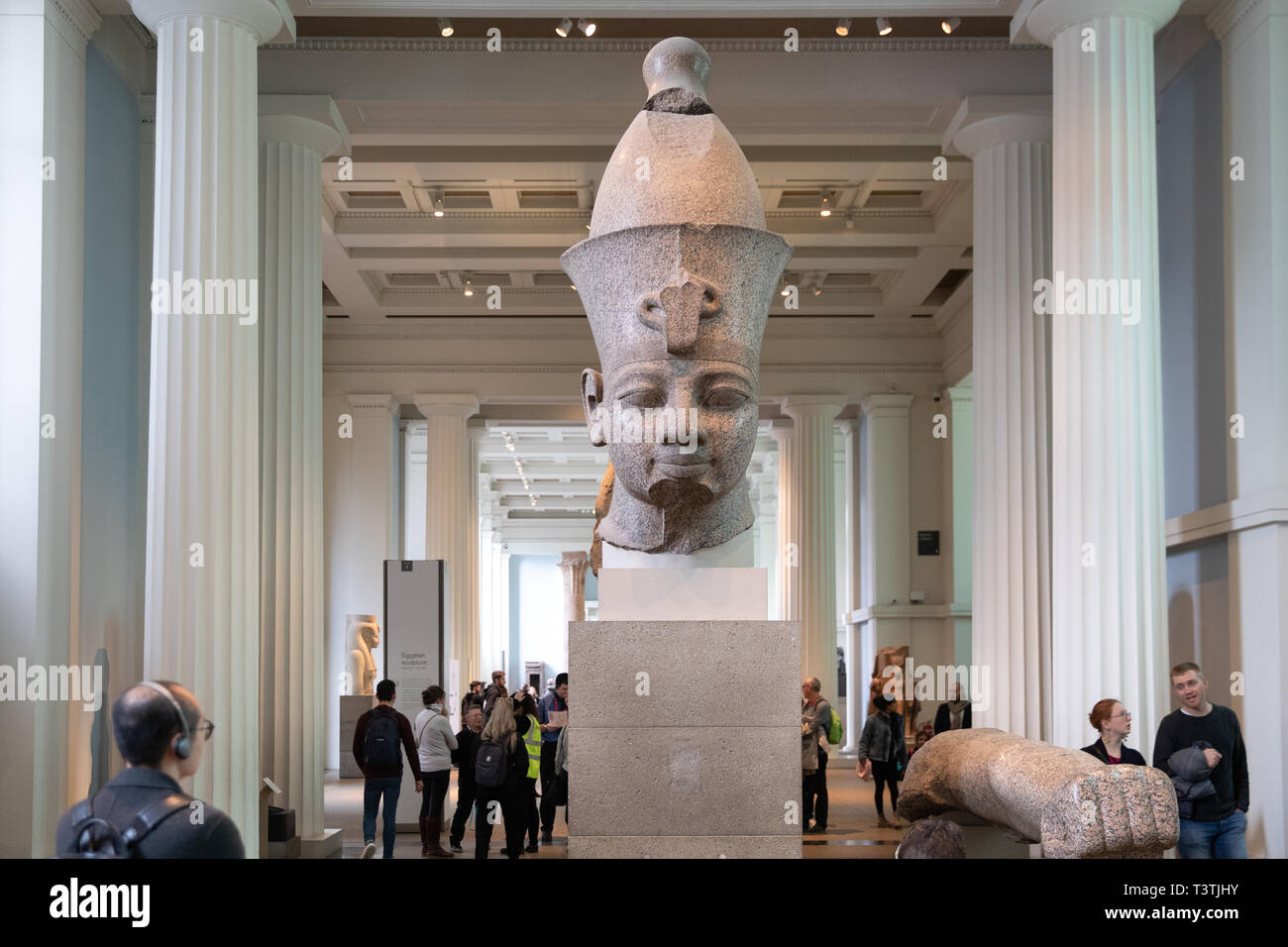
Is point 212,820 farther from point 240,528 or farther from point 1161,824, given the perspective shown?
point 240,528

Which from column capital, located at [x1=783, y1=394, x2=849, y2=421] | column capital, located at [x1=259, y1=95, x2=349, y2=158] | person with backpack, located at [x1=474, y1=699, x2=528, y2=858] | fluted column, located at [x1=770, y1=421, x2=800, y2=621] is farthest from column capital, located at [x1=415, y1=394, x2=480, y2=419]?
person with backpack, located at [x1=474, y1=699, x2=528, y2=858]

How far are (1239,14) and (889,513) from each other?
12.7m

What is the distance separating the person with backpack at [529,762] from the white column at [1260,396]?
15.5ft

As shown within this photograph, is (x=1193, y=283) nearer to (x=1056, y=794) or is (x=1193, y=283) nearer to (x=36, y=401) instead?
(x=1056, y=794)

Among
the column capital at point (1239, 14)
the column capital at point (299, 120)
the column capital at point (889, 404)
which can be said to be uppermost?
the column capital at point (299, 120)

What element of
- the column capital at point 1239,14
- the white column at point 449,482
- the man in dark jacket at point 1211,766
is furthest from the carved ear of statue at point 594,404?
the white column at point 449,482

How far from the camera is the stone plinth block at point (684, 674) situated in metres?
5.10

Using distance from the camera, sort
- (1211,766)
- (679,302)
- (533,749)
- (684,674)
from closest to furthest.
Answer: (679,302)
(684,674)
(1211,766)
(533,749)

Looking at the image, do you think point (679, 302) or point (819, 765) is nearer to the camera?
point (679, 302)

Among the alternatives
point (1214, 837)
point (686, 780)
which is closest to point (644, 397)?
point (686, 780)

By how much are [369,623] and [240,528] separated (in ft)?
39.5

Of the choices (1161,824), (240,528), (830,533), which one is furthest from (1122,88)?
(830,533)

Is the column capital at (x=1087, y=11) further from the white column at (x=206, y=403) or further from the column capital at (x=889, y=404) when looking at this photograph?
the column capital at (x=889, y=404)

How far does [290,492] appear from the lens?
1032cm
